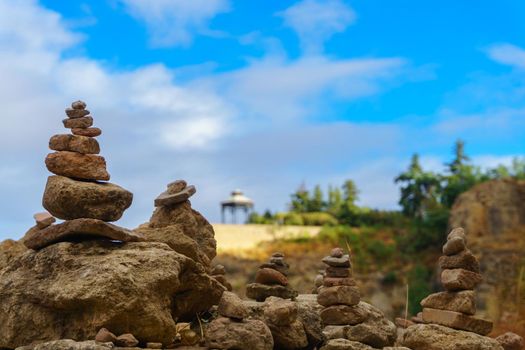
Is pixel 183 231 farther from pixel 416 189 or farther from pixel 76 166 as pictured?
pixel 416 189

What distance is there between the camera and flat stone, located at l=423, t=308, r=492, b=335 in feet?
35.4

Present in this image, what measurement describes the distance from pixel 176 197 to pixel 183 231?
504mm

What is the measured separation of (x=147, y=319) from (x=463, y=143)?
4303cm

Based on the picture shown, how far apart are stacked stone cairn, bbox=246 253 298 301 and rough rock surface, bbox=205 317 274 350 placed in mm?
1781

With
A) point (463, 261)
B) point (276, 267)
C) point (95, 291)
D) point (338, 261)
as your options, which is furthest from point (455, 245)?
point (95, 291)

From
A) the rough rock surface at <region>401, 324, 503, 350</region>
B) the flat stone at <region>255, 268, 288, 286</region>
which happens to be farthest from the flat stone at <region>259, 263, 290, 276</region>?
the rough rock surface at <region>401, 324, 503, 350</region>

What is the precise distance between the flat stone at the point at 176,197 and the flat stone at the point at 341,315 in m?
2.49

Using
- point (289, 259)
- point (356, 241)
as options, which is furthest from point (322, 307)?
point (356, 241)

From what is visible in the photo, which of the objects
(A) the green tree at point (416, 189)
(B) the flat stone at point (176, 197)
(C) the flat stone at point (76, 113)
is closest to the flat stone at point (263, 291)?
(B) the flat stone at point (176, 197)

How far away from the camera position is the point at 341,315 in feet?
36.9

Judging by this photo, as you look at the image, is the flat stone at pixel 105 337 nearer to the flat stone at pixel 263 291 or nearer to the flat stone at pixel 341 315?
the flat stone at pixel 263 291

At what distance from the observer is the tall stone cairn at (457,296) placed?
35.6ft

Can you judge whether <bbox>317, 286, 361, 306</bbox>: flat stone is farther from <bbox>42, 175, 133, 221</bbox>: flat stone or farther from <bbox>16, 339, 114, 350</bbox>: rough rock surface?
<bbox>16, 339, 114, 350</bbox>: rough rock surface

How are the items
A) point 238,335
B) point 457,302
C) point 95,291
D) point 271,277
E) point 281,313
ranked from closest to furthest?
1. point 95,291
2. point 238,335
3. point 281,313
4. point 457,302
5. point 271,277
